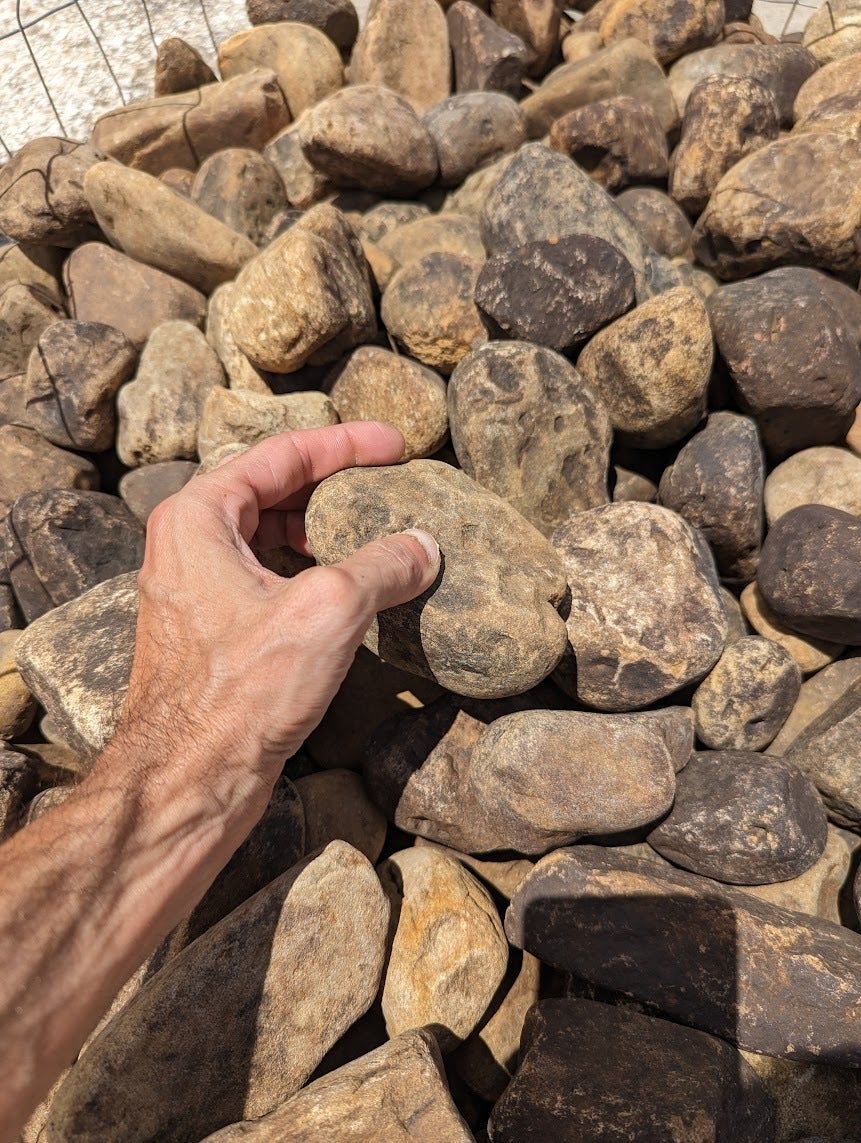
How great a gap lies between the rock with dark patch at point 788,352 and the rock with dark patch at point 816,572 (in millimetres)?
379

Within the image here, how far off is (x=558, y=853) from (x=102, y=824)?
4.04ft

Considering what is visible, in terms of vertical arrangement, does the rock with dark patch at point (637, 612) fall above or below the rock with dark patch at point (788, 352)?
below

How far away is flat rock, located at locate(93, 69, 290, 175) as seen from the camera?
156 inches

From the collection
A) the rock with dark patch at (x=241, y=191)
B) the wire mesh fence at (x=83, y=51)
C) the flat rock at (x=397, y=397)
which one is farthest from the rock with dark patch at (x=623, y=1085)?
the wire mesh fence at (x=83, y=51)

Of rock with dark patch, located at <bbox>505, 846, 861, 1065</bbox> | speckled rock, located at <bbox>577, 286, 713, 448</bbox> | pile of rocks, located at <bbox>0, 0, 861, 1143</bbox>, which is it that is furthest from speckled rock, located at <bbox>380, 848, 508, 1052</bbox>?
speckled rock, located at <bbox>577, 286, 713, 448</bbox>

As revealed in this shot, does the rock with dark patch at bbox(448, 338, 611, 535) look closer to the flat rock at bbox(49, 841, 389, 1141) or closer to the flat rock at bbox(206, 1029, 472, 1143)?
the flat rock at bbox(49, 841, 389, 1141)

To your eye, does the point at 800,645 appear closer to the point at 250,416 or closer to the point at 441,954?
the point at 441,954

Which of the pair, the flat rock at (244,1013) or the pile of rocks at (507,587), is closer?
the flat rock at (244,1013)

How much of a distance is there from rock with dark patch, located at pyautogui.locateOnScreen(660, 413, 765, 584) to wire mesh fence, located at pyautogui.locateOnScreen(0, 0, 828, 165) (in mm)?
4277

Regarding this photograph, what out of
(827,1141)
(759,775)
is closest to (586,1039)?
(827,1141)

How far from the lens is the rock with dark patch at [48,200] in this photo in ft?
11.3

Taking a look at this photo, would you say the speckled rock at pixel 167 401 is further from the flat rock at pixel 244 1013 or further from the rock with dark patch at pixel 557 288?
the flat rock at pixel 244 1013

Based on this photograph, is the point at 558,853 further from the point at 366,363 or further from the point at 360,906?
the point at 366,363

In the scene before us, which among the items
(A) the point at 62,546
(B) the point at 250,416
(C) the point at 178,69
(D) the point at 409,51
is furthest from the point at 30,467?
(D) the point at 409,51
